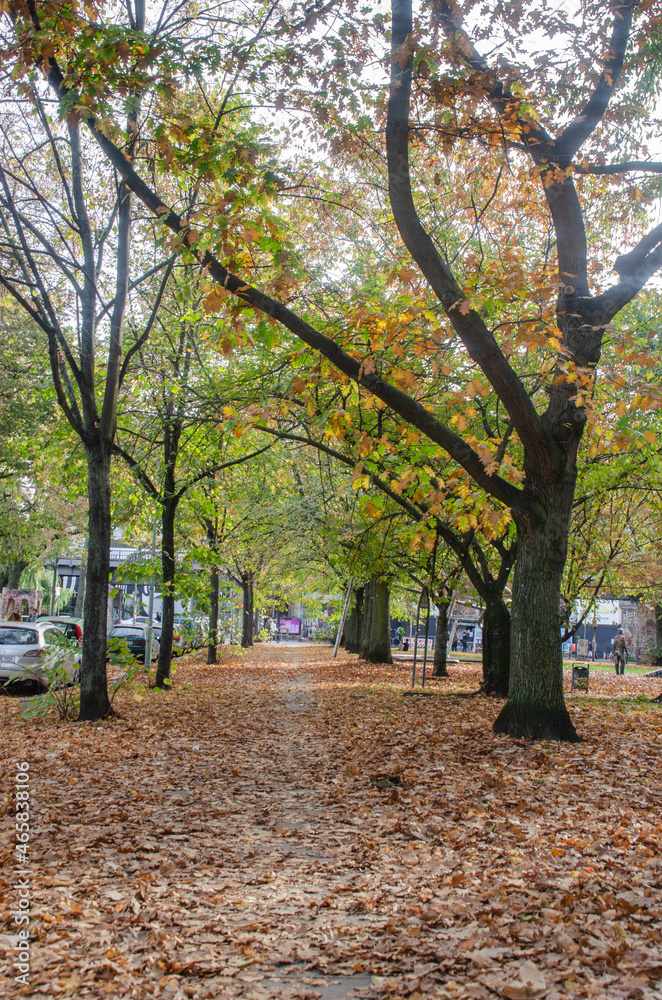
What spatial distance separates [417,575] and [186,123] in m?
19.1

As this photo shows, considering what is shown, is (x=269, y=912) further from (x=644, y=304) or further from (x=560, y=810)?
(x=644, y=304)

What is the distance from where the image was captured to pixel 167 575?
50.8 ft

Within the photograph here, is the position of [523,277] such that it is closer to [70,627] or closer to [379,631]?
[70,627]

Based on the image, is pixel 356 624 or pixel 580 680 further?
pixel 356 624

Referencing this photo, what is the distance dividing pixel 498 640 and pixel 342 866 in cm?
945

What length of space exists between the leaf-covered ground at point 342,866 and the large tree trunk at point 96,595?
3.98 ft

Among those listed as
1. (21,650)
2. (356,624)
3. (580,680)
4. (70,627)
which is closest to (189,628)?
(70,627)

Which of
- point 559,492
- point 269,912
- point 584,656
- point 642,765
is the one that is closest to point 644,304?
point 559,492

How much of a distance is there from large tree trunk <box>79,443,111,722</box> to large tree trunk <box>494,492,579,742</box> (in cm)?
626

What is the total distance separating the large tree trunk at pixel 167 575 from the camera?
1542 centimetres

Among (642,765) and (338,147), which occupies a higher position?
(338,147)

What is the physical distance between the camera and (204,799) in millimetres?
6402

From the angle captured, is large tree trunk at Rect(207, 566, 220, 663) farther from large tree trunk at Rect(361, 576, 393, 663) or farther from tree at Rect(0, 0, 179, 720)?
tree at Rect(0, 0, 179, 720)

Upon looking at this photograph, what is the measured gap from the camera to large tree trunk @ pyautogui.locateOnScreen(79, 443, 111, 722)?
1059cm
